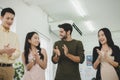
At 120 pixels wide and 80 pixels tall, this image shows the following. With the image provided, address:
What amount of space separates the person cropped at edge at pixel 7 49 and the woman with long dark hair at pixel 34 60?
0.24m

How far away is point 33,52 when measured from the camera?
2.63 m

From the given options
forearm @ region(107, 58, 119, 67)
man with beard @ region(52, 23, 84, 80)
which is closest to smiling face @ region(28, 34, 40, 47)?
man with beard @ region(52, 23, 84, 80)

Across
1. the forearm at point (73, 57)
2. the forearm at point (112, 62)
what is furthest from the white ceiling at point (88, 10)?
the forearm at point (112, 62)

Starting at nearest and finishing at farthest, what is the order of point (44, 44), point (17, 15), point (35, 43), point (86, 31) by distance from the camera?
1. point (35, 43)
2. point (17, 15)
3. point (44, 44)
4. point (86, 31)

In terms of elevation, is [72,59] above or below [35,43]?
below

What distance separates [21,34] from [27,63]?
6.94 feet

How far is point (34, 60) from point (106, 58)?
0.89 m

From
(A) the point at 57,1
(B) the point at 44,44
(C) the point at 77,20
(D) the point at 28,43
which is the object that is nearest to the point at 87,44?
(C) the point at 77,20

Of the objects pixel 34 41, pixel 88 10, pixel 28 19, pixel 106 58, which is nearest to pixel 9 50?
pixel 34 41

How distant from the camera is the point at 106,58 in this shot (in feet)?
8.21

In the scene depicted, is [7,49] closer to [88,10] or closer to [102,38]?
[102,38]

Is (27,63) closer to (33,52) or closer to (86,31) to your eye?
(33,52)

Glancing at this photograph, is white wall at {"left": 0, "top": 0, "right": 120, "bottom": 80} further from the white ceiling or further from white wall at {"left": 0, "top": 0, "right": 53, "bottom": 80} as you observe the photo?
the white ceiling

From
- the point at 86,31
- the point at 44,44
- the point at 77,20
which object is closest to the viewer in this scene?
the point at 44,44
